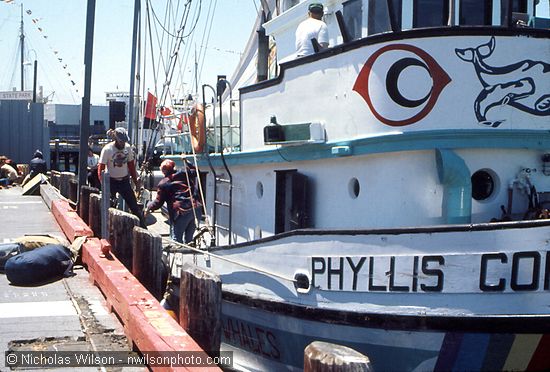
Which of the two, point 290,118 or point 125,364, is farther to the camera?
point 290,118

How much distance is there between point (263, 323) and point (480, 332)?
7.76 ft

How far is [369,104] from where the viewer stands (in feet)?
21.9

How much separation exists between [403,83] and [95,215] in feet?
15.4

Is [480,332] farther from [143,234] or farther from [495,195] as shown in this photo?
[143,234]

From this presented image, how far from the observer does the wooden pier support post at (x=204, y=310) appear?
5.16 meters

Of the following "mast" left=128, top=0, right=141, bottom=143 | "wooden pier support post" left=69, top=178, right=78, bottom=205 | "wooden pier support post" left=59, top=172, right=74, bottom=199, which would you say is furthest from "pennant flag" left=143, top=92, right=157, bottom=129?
"mast" left=128, top=0, right=141, bottom=143

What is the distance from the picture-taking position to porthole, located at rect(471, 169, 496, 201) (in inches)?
263

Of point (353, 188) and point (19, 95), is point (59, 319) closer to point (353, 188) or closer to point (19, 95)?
point (353, 188)

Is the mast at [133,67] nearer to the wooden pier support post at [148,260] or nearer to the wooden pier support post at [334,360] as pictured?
the wooden pier support post at [148,260]

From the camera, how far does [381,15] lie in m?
7.20

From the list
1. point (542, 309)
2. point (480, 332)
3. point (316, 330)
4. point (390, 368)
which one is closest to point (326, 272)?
point (316, 330)

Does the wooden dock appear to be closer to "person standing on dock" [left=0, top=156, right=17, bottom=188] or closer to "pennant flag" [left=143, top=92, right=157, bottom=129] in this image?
"pennant flag" [left=143, top=92, right=157, bottom=129]

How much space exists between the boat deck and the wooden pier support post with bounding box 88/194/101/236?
4.46ft

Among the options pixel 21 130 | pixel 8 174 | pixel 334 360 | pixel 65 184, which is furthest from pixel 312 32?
pixel 21 130
